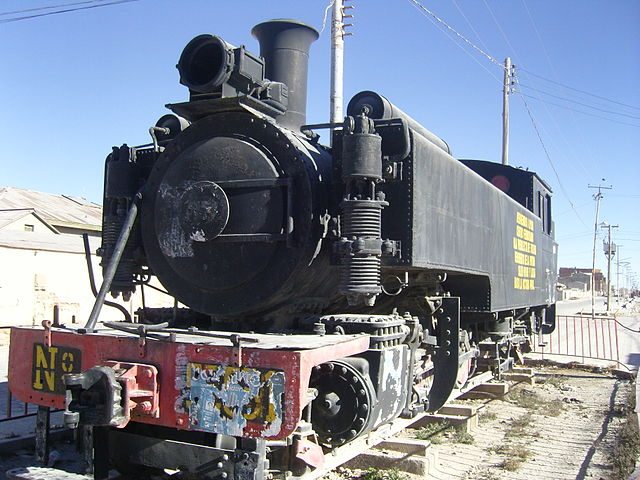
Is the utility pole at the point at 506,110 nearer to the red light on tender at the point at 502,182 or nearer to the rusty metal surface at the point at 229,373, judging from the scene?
Answer: the red light on tender at the point at 502,182

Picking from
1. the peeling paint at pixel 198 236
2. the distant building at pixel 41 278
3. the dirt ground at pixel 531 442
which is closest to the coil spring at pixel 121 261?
the peeling paint at pixel 198 236

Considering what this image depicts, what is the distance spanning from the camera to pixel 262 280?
4402 mm

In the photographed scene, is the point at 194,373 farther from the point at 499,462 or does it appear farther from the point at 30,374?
the point at 499,462

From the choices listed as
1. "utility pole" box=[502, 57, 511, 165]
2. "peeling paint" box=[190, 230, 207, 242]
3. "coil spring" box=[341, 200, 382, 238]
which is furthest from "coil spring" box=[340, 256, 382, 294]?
"utility pole" box=[502, 57, 511, 165]

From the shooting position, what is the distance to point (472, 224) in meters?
5.77

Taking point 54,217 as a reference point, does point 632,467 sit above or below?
below

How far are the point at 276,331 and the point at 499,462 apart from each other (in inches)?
104

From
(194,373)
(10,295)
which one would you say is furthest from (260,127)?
(10,295)

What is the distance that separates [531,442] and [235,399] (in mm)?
4215

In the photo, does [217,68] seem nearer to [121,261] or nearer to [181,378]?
[121,261]

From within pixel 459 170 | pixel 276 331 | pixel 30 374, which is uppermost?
pixel 459 170

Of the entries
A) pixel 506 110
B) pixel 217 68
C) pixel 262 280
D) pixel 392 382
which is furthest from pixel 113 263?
pixel 506 110

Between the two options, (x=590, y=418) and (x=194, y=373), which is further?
(x=590, y=418)

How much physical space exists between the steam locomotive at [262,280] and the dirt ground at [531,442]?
0.75 metres
